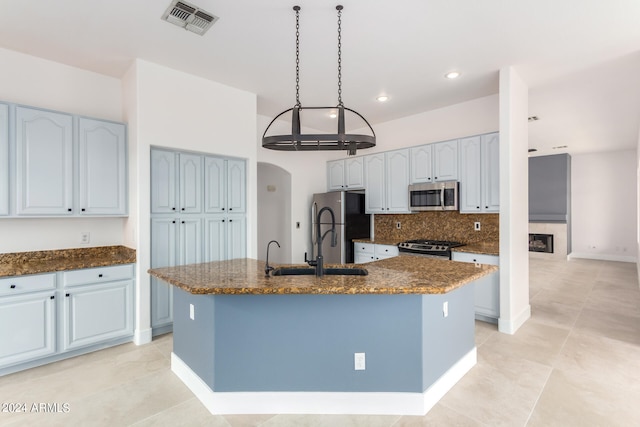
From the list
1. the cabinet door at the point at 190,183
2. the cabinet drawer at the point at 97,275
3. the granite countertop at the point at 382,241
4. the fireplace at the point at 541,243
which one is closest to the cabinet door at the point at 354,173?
the granite countertop at the point at 382,241

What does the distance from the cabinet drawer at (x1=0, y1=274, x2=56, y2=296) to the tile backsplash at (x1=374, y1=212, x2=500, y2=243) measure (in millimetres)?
4274

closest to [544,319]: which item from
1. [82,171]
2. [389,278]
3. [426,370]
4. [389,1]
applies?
[426,370]

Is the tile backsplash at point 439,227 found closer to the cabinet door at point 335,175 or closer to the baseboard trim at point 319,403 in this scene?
the cabinet door at point 335,175

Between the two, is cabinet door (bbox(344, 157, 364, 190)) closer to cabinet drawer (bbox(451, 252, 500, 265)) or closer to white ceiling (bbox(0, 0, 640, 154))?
white ceiling (bbox(0, 0, 640, 154))

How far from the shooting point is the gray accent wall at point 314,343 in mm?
2135

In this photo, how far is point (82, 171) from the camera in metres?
3.15

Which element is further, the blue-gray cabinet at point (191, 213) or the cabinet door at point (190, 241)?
the cabinet door at point (190, 241)

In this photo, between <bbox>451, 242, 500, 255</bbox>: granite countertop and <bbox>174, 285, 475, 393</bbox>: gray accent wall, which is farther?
<bbox>451, 242, 500, 255</bbox>: granite countertop

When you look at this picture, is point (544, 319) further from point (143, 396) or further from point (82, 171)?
point (82, 171)

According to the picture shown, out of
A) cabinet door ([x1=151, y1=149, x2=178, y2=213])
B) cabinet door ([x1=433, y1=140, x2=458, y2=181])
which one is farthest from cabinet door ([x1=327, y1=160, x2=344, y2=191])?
cabinet door ([x1=151, y1=149, x2=178, y2=213])

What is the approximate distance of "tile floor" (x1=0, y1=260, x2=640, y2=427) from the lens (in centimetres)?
208

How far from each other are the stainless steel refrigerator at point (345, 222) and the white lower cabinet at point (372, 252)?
0.40 ft

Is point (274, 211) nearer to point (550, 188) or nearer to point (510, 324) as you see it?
point (510, 324)

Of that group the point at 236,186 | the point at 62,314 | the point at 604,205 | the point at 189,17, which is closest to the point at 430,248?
the point at 236,186
